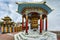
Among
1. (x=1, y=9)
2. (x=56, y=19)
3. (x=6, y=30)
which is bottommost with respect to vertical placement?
(x=6, y=30)

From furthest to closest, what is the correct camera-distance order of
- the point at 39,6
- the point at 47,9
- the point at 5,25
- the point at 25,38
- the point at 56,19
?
the point at 5,25 → the point at 56,19 → the point at 47,9 → the point at 39,6 → the point at 25,38

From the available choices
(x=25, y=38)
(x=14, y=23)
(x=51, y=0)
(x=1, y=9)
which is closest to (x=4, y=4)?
(x=1, y=9)

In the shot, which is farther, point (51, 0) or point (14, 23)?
point (14, 23)

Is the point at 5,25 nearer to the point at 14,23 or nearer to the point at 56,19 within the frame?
the point at 14,23

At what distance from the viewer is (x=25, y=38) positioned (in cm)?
661

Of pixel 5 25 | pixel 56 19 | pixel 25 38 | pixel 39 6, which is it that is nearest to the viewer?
pixel 25 38

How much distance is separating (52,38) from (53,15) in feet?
15.8

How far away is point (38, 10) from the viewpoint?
7641 mm

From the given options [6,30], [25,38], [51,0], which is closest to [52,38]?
[25,38]

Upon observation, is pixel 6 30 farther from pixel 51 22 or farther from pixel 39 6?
pixel 39 6

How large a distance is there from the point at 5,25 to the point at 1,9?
208 centimetres

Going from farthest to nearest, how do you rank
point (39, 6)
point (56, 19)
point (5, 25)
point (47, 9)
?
point (5, 25) → point (56, 19) → point (47, 9) → point (39, 6)

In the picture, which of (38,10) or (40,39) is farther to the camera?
(38,10)

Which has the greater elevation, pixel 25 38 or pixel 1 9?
pixel 1 9
